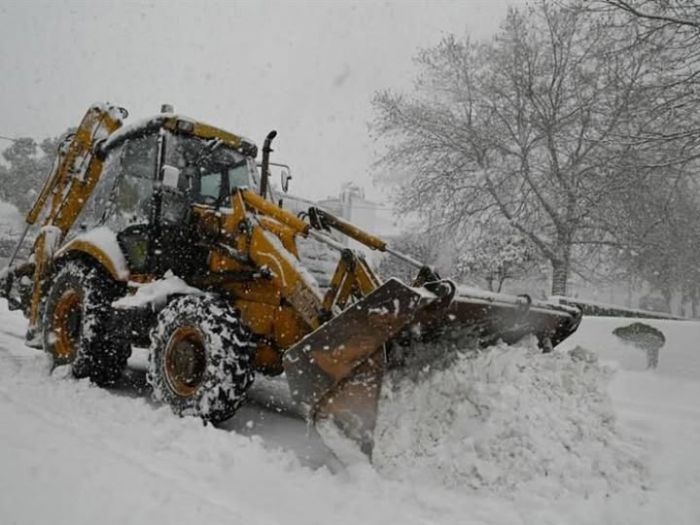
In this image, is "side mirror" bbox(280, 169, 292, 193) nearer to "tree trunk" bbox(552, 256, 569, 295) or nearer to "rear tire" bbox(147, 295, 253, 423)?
"rear tire" bbox(147, 295, 253, 423)

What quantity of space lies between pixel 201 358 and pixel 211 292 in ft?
2.39

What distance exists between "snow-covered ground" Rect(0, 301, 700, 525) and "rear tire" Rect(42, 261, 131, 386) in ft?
3.63

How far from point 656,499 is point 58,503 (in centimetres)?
303

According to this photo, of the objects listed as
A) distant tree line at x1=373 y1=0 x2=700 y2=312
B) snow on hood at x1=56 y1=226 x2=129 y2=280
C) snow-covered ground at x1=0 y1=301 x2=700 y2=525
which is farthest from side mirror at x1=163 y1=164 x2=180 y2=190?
distant tree line at x1=373 y1=0 x2=700 y2=312

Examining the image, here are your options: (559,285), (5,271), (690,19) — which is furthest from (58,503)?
(559,285)

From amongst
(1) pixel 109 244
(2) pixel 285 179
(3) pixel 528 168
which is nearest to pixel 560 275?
(3) pixel 528 168

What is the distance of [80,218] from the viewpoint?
6.17 metres

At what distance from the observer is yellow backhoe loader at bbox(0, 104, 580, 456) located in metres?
3.27

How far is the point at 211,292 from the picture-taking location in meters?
4.75

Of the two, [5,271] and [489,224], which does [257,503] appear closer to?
[5,271]

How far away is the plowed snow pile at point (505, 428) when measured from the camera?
2977 millimetres

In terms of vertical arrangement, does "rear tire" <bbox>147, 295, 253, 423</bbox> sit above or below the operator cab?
below

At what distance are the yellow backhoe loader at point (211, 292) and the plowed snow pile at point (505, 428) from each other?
224mm

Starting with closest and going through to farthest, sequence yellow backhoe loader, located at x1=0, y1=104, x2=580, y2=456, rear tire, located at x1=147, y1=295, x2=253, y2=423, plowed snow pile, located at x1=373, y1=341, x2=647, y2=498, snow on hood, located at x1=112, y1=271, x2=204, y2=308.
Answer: plowed snow pile, located at x1=373, y1=341, x2=647, y2=498 < yellow backhoe loader, located at x1=0, y1=104, x2=580, y2=456 < rear tire, located at x1=147, y1=295, x2=253, y2=423 < snow on hood, located at x1=112, y1=271, x2=204, y2=308
